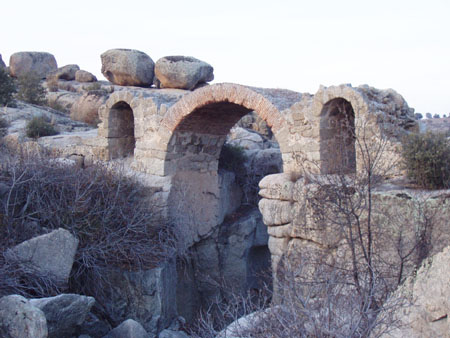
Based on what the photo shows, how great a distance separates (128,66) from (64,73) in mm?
7155

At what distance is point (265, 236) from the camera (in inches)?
387

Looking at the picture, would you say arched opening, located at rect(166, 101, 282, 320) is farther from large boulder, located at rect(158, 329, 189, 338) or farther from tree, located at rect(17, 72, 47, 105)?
tree, located at rect(17, 72, 47, 105)

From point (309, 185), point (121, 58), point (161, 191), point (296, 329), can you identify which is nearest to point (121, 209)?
point (161, 191)

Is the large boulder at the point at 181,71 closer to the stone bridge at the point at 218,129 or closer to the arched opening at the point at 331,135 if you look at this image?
the stone bridge at the point at 218,129

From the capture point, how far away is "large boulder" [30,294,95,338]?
440 centimetres

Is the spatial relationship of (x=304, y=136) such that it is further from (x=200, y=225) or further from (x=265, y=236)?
(x=265, y=236)

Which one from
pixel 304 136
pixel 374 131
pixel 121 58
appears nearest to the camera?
pixel 374 131

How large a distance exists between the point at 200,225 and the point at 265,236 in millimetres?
1713

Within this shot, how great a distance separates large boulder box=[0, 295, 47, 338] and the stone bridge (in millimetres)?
3414

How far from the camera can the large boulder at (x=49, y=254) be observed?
5211 millimetres

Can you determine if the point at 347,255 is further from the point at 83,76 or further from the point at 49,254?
the point at 83,76

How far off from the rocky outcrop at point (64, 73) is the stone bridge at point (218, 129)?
13979mm

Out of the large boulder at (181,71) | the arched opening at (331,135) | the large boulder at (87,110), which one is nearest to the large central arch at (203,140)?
the arched opening at (331,135)

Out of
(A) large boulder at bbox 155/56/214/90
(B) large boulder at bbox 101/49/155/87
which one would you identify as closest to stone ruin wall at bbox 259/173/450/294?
(A) large boulder at bbox 155/56/214/90
